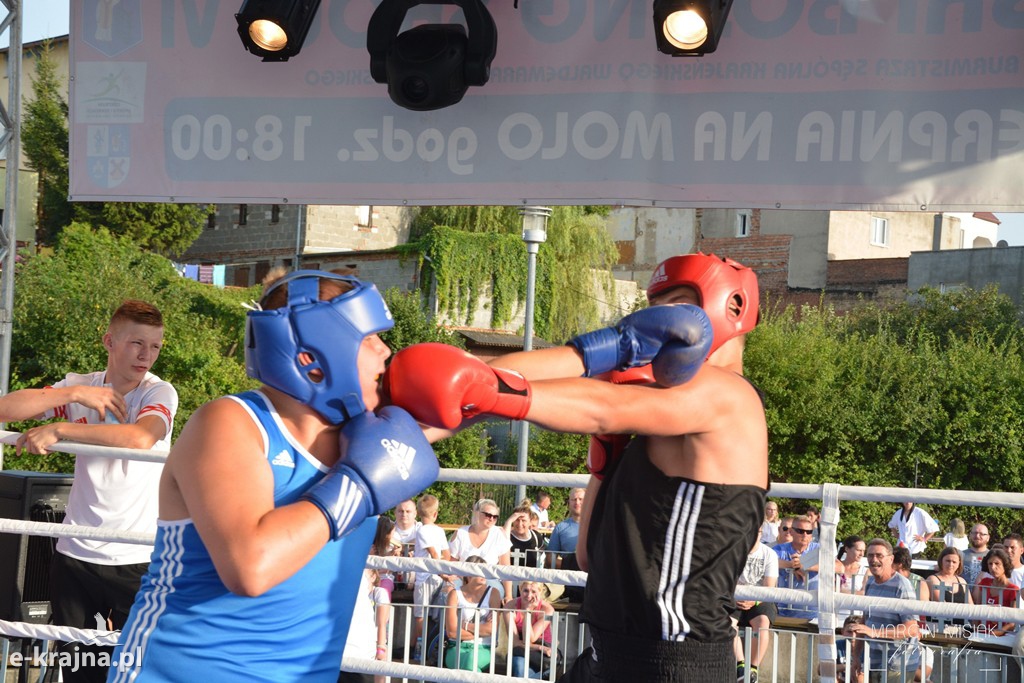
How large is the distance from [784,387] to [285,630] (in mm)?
19463

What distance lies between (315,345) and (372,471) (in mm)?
232

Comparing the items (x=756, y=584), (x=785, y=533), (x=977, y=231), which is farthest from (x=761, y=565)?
(x=977, y=231)

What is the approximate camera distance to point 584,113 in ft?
13.6

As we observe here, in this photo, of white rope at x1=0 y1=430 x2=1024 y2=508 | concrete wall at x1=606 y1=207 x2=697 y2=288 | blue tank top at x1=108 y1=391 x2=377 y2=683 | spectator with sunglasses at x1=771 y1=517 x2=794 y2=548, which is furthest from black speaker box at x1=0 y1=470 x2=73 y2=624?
concrete wall at x1=606 y1=207 x2=697 y2=288

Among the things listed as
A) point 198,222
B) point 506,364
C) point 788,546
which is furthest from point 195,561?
point 198,222

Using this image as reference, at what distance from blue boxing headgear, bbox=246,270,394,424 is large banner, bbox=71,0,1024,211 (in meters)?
2.41

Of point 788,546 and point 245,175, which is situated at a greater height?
point 245,175

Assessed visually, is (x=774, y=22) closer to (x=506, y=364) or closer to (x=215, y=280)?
(x=506, y=364)

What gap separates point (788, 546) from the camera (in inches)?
338

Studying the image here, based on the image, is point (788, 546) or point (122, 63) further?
point (788, 546)

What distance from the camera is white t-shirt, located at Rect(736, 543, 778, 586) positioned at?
686cm

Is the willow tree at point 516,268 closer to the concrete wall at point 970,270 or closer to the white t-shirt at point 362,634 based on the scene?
the concrete wall at point 970,270

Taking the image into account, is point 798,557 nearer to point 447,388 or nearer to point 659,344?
point 659,344

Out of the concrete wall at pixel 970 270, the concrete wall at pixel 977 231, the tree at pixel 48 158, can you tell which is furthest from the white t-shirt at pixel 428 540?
the concrete wall at pixel 977 231
